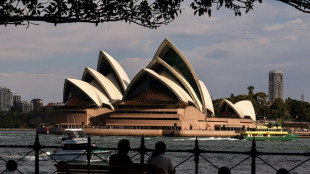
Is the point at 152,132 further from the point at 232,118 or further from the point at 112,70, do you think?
the point at 232,118

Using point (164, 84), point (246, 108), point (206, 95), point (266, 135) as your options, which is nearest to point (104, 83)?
point (164, 84)

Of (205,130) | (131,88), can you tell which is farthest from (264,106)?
(131,88)

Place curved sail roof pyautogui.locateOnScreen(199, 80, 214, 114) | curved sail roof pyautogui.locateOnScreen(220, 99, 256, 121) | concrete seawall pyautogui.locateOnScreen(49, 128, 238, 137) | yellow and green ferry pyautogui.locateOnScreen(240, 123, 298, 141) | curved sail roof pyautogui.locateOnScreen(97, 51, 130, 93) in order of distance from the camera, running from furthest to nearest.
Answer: curved sail roof pyautogui.locateOnScreen(220, 99, 256, 121)
curved sail roof pyautogui.locateOnScreen(199, 80, 214, 114)
curved sail roof pyautogui.locateOnScreen(97, 51, 130, 93)
concrete seawall pyautogui.locateOnScreen(49, 128, 238, 137)
yellow and green ferry pyautogui.locateOnScreen(240, 123, 298, 141)

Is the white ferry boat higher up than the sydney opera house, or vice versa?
the sydney opera house

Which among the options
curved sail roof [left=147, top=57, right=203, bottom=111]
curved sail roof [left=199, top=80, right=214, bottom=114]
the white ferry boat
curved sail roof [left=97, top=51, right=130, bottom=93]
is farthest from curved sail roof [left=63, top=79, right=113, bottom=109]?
the white ferry boat

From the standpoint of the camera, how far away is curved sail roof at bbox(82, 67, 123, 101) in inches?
4467

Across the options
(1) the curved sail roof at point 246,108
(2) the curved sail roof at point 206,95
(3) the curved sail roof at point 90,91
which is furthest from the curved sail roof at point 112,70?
(1) the curved sail roof at point 246,108

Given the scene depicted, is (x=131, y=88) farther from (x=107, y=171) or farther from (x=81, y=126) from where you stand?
(x=107, y=171)

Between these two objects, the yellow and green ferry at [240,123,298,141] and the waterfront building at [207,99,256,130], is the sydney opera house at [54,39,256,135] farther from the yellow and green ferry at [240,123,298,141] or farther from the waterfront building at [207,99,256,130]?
the yellow and green ferry at [240,123,298,141]

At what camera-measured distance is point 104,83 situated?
114438 mm

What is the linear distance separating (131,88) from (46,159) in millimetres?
72803

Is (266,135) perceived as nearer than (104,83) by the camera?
Yes

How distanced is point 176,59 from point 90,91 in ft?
56.5

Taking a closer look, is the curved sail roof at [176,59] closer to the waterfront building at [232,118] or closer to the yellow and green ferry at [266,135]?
the waterfront building at [232,118]
